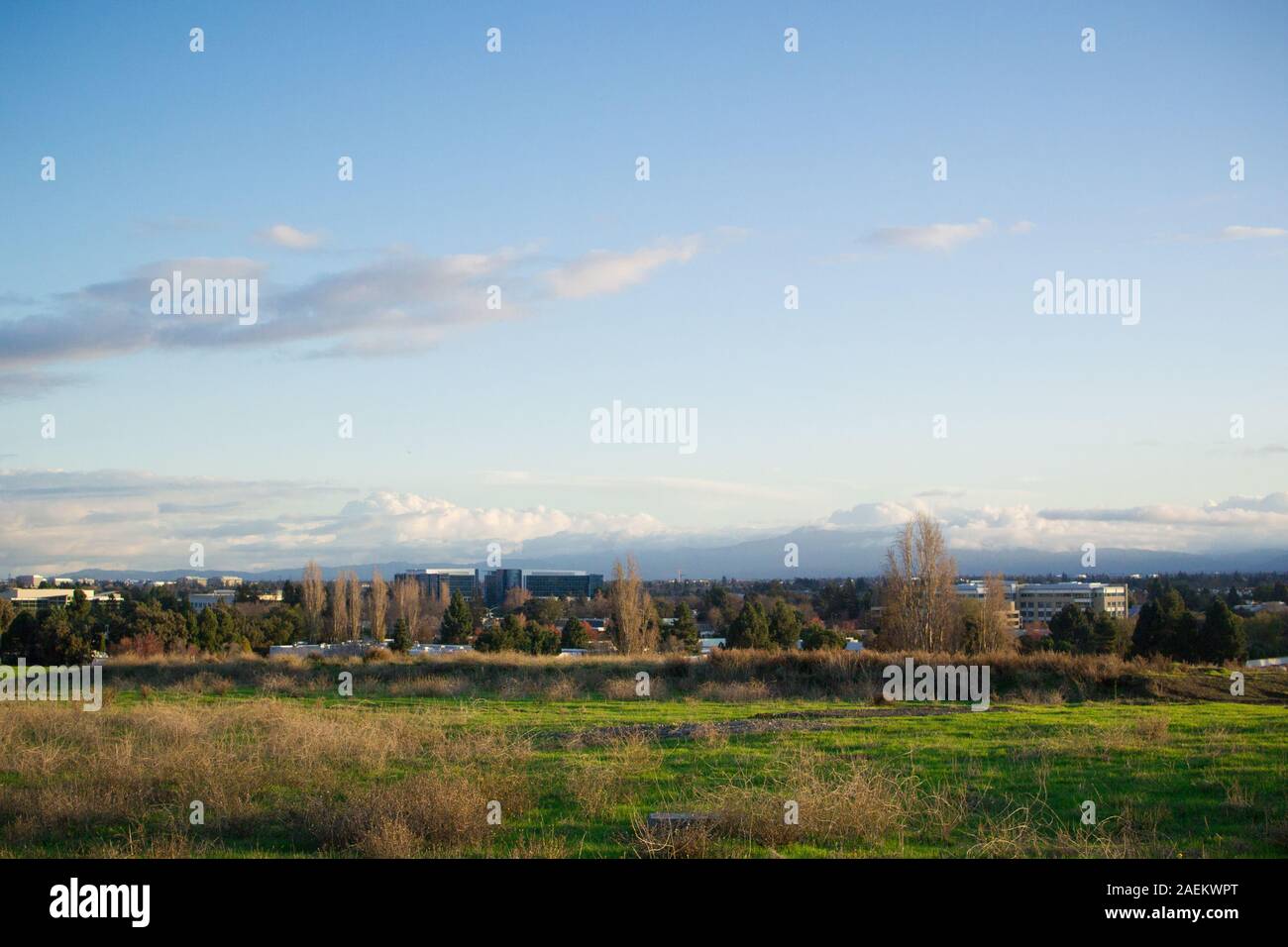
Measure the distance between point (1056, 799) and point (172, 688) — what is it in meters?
28.4

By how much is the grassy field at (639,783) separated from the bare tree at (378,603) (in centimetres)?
4582

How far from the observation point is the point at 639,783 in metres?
13.1

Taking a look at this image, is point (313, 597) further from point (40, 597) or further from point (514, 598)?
point (514, 598)

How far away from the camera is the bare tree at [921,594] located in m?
50.0

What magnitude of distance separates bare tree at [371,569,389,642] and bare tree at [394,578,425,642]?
5.59 feet

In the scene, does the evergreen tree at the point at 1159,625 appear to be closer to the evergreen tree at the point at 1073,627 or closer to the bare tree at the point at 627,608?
the evergreen tree at the point at 1073,627

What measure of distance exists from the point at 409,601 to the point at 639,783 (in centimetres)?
6318

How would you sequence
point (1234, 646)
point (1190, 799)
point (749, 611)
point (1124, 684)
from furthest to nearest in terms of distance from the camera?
point (749, 611) < point (1234, 646) < point (1124, 684) < point (1190, 799)

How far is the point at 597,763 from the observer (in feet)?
46.1

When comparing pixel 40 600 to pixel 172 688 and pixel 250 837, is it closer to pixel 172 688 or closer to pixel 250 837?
pixel 172 688

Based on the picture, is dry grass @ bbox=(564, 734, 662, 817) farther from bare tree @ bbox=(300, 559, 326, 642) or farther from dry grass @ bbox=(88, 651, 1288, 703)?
bare tree @ bbox=(300, 559, 326, 642)

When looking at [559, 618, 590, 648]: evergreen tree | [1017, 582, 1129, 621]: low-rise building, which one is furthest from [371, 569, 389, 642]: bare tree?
[1017, 582, 1129, 621]: low-rise building

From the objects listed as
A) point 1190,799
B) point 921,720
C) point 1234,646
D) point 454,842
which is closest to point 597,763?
point 454,842

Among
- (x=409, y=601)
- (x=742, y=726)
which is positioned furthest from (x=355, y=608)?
(x=742, y=726)
